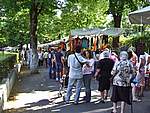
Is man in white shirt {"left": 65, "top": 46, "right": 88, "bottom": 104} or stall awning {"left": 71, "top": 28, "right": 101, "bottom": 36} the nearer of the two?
man in white shirt {"left": 65, "top": 46, "right": 88, "bottom": 104}

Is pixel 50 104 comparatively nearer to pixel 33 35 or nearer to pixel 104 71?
pixel 104 71

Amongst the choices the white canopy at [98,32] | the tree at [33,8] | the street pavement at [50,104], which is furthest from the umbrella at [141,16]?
the tree at [33,8]

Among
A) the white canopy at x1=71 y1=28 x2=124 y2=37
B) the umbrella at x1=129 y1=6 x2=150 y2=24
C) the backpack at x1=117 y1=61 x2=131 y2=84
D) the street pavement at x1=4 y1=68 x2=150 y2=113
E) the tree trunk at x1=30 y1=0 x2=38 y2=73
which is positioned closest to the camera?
the backpack at x1=117 y1=61 x2=131 y2=84

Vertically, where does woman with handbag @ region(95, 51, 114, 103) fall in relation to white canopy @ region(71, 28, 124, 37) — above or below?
below

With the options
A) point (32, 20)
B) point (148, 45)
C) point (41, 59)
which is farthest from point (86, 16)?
point (148, 45)

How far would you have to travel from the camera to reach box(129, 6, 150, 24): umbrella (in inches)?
482

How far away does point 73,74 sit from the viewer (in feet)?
44.7

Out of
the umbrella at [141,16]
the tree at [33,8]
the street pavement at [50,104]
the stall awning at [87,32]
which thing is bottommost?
the street pavement at [50,104]

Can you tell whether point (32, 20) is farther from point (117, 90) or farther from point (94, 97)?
point (117, 90)

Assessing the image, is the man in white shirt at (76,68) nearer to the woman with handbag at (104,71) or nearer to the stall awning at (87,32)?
the woman with handbag at (104,71)

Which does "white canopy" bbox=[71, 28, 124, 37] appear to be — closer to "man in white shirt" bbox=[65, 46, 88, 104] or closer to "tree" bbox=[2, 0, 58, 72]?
"tree" bbox=[2, 0, 58, 72]

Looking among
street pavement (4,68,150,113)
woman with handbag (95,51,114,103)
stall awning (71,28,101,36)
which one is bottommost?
street pavement (4,68,150,113)

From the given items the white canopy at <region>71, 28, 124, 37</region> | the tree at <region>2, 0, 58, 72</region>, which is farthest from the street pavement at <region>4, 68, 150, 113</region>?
the tree at <region>2, 0, 58, 72</region>

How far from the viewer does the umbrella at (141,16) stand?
12.3 m
